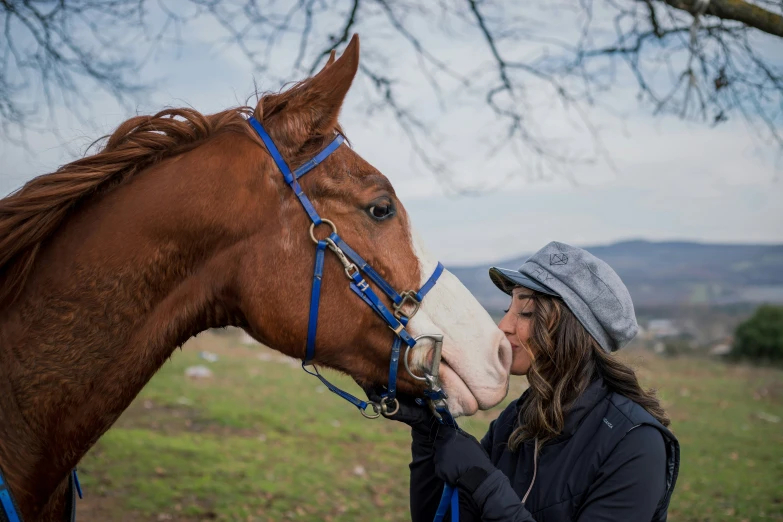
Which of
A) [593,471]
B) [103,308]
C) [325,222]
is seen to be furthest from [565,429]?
[103,308]

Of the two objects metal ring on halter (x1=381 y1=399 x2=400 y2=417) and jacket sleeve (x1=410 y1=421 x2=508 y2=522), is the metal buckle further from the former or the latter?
jacket sleeve (x1=410 y1=421 x2=508 y2=522)

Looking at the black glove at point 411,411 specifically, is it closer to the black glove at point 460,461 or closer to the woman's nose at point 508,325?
the black glove at point 460,461

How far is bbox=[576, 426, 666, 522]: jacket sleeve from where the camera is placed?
2.15 m

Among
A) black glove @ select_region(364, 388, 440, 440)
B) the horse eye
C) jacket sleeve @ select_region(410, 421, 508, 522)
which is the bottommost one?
jacket sleeve @ select_region(410, 421, 508, 522)

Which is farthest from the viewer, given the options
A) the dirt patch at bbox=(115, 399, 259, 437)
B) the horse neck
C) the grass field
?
the dirt patch at bbox=(115, 399, 259, 437)

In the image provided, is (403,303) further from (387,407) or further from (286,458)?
(286,458)

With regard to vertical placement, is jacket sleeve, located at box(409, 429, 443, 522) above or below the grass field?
above

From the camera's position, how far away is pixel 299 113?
7.53 feet

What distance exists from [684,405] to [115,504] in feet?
43.3

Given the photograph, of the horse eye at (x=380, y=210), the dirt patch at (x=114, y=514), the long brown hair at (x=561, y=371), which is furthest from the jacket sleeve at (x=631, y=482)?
the dirt patch at (x=114, y=514)

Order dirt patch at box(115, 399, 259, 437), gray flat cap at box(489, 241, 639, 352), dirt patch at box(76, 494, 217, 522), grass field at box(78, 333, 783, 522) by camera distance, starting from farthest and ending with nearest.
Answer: dirt patch at box(115, 399, 259, 437), grass field at box(78, 333, 783, 522), dirt patch at box(76, 494, 217, 522), gray flat cap at box(489, 241, 639, 352)

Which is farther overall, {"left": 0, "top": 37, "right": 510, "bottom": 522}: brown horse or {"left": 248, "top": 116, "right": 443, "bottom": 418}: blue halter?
{"left": 248, "top": 116, "right": 443, "bottom": 418}: blue halter

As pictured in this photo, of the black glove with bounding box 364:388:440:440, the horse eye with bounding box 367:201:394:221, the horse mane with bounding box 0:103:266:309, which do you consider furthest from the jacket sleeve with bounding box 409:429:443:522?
the horse mane with bounding box 0:103:266:309

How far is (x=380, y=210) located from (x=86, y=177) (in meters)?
1.08
